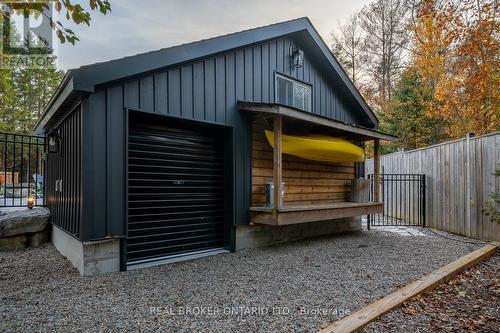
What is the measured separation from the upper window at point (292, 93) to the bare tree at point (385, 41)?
11.1 metres

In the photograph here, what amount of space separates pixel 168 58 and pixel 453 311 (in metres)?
4.80

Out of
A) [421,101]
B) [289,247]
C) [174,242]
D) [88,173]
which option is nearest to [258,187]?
[289,247]

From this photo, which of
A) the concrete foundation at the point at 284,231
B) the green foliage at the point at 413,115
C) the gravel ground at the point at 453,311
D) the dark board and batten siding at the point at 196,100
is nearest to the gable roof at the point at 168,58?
the dark board and batten siding at the point at 196,100

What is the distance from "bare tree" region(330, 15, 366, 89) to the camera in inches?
665

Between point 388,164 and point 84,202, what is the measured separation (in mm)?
9670

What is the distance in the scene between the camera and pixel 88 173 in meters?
3.79

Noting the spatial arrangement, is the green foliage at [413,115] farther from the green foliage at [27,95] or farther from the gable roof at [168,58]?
the green foliage at [27,95]

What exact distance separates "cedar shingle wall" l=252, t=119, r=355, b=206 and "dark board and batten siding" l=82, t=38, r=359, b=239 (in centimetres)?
24

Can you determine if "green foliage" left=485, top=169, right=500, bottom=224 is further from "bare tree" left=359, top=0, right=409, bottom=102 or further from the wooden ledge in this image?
"bare tree" left=359, top=0, right=409, bottom=102

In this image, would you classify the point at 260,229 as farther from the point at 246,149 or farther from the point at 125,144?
the point at 125,144

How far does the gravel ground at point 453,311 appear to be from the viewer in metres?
2.69

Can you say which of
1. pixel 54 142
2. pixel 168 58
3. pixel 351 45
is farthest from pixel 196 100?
pixel 351 45

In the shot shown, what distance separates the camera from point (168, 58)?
444 centimetres

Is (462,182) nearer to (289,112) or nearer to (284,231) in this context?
(284,231)
